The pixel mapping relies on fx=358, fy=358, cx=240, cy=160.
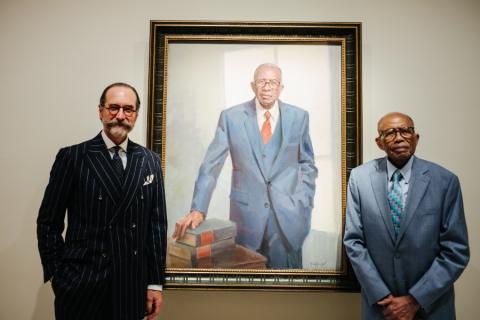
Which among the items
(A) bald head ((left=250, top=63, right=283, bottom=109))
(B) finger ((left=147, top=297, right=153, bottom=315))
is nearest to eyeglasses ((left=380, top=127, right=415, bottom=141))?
(A) bald head ((left=250, top=63, right=283, bottom=109))

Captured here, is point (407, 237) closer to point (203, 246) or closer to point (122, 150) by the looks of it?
point (203, 246)

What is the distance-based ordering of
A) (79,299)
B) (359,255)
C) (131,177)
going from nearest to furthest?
(79,299)
(131,177)
(359,255)

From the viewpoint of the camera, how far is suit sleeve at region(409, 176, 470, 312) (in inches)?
58.5

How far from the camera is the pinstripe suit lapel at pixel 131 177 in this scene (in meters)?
1.44

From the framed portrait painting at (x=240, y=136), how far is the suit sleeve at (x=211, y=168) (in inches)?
0.5

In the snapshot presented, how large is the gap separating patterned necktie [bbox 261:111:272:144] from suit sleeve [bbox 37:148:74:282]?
0.96m

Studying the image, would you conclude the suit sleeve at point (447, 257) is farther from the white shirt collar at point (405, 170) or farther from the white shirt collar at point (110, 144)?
the white shirt collar at point (110, 144)

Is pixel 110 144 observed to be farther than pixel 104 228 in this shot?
Yes

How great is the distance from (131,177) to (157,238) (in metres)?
0.30

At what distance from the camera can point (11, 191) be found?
198cm

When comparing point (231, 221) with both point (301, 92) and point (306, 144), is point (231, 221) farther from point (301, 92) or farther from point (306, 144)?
point (301, 92)

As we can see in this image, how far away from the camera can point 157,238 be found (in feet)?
5.12

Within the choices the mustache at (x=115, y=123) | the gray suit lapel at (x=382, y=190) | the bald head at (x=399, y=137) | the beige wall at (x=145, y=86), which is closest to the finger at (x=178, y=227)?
the beige wall at (x=145, y=86)

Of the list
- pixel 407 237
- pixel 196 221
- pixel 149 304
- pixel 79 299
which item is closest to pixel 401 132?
pixel 407 237
